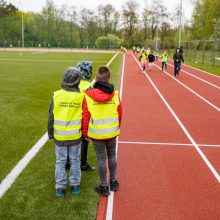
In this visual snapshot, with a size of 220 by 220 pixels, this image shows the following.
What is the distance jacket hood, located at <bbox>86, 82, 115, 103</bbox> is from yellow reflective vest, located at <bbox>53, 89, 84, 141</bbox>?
23 cm

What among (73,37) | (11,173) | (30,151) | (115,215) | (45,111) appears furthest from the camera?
(73,37)

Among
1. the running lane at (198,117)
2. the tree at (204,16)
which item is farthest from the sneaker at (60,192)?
the tree at (204,16)

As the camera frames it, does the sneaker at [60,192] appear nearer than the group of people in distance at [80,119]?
No

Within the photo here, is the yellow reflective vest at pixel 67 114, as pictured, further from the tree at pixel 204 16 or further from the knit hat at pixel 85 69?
the tree at pixel 204 16

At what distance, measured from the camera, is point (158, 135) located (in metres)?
8.64

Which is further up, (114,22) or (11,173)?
(114,22)

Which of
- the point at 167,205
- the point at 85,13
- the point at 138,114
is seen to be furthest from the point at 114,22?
the point at 167,205

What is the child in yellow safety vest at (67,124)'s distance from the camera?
16.2ft

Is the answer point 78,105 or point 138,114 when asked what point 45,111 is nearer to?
point 138,114

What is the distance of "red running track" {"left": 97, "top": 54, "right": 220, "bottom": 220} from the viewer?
489 cm

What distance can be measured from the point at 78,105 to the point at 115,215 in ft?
5.41

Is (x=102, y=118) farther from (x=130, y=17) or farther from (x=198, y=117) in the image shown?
(x=130, y=17)

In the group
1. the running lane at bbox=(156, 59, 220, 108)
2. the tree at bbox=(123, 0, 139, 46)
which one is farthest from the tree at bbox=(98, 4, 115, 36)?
the running lane at bbox=(156, 59, 220, 108)

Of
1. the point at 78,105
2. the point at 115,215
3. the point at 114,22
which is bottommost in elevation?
the point at 115,215
